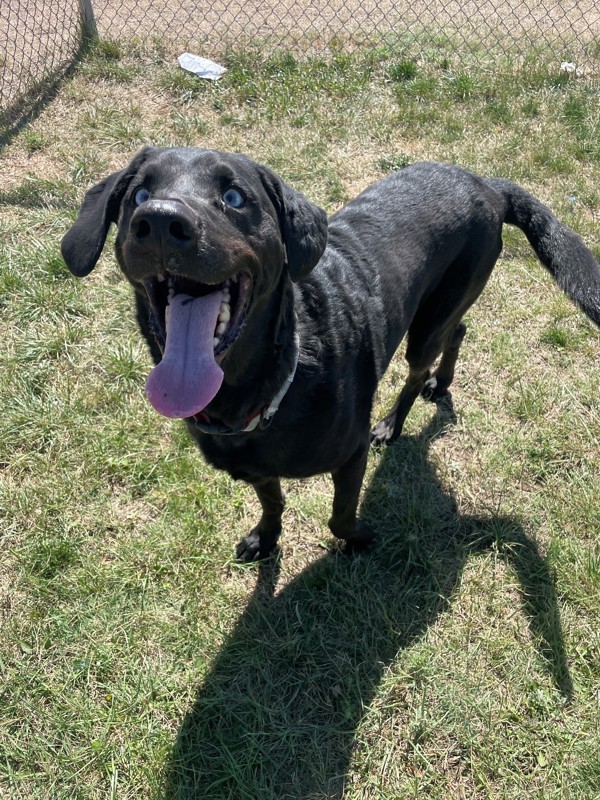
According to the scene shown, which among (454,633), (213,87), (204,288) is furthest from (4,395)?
(213,87)

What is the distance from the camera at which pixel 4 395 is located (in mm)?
3523

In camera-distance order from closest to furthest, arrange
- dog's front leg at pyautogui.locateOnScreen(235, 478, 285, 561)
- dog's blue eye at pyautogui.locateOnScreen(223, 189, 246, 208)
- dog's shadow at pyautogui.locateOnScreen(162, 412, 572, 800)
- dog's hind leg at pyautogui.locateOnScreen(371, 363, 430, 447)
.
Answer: dog's blue eye at pyautogui.locateOnScreen(223, 189, 246, 208), dog's shadow at pyautogui.locateOnScreen(162, 412, 572, 800), dog's front leg at pyautogui.locateOnScreen(235, 478, 285, 561), dog's hind leg at pyautogui.locateOnScreen(371, 363, 430, 447)

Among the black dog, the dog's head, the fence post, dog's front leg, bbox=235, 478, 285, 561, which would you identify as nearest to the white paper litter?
the fence post

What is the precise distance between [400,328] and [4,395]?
88.7 inches

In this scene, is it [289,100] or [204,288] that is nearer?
[204,288]

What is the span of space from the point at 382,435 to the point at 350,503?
791 mm

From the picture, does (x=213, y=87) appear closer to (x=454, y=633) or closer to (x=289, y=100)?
(x=289, y=100)

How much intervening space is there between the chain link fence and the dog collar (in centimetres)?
487

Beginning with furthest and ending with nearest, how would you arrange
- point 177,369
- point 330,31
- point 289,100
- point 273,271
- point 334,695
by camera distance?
point 330,31 → point 289,100 → point 334,695 → point 273,271 → point 177,369

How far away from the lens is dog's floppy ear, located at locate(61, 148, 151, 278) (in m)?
2.18

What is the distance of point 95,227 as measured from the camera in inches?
86.4

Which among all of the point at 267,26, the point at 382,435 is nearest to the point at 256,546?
the point at 382,435

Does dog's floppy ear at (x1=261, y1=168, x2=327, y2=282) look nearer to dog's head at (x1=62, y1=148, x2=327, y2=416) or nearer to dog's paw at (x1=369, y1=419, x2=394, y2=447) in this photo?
dog's head at (x1=62, y1=148, x2=327, y2=416)

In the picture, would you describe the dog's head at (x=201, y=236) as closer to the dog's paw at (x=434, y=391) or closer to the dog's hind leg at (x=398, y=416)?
the dog's hind leg at (x=398, y=416)
